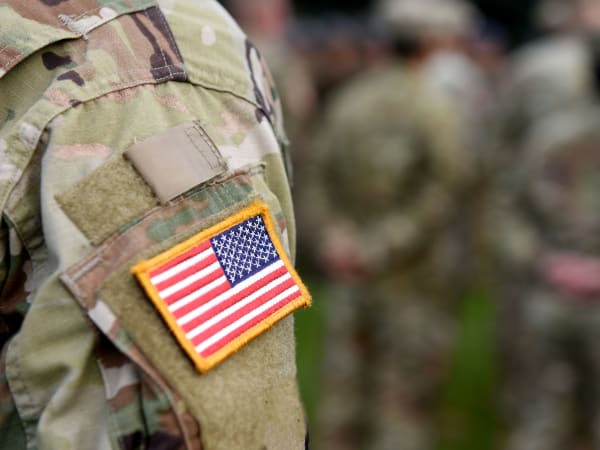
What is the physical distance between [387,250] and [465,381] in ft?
4.88

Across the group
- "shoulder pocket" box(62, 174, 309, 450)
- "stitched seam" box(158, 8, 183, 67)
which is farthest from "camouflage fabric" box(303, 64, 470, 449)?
"shoulder pocket" box(62, 174, 309, 450)

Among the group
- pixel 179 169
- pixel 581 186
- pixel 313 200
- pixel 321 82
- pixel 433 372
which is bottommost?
pixel 321 82

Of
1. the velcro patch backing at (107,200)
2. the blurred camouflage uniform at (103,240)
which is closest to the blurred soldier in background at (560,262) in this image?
the blurred camouflage uniform at (103,240)

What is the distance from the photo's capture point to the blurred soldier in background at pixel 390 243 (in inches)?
141

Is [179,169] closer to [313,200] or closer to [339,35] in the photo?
[313,200]

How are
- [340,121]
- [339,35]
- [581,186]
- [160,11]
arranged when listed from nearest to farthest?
1. [160,11]
2. [581,186]
3. [340,121]
4. [339,35]

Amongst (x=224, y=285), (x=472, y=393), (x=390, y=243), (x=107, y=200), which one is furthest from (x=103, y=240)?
(x=472, y=393)

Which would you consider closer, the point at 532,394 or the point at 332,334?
the point at 532,394

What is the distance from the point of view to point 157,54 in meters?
1.07

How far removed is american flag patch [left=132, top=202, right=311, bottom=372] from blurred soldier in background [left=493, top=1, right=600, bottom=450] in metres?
2.16

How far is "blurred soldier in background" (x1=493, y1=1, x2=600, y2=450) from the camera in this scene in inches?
118

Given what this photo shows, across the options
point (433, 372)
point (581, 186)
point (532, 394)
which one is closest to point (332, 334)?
point (433, 372)

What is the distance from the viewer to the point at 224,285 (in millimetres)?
1024

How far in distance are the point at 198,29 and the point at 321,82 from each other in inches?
245
